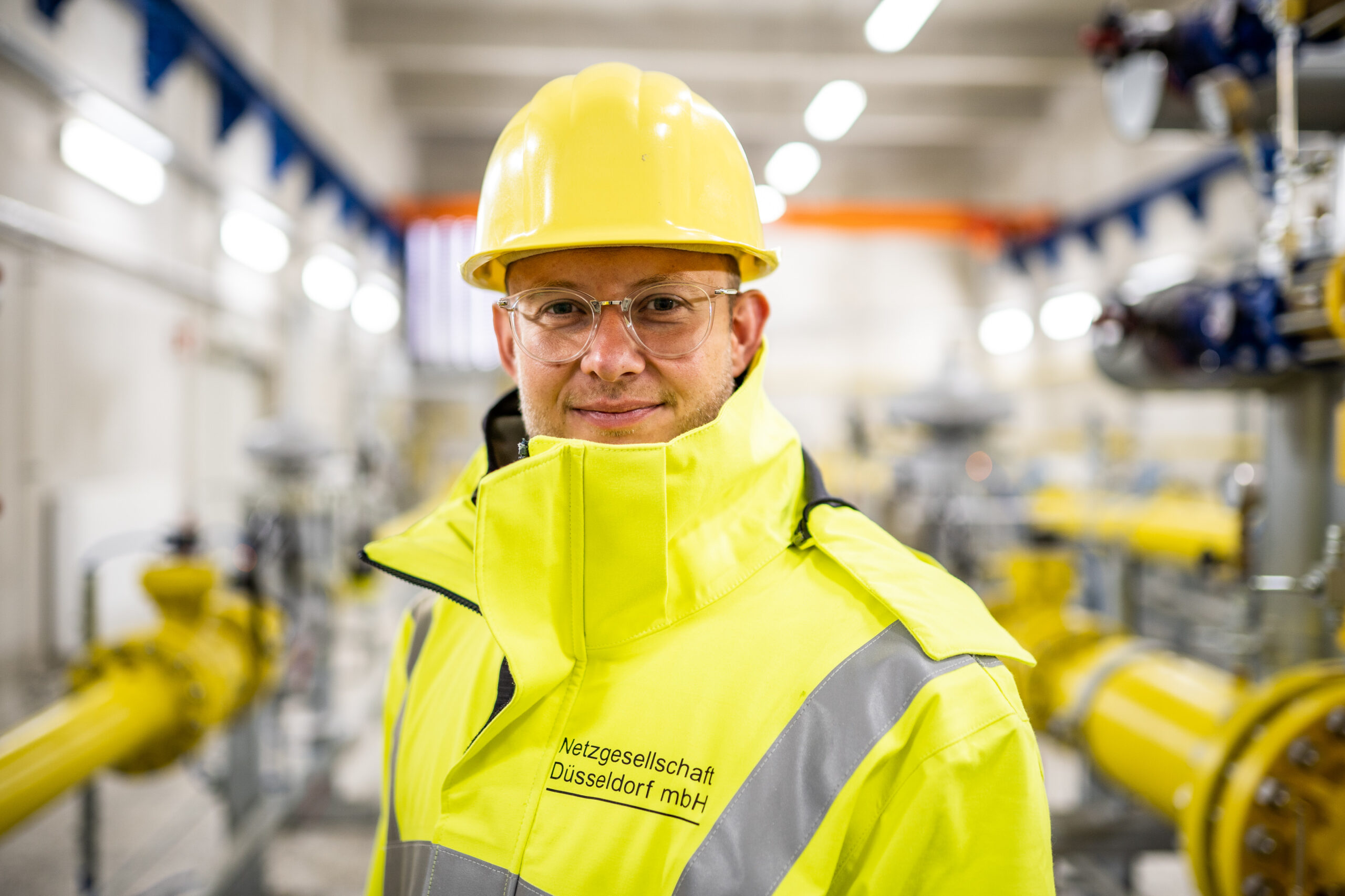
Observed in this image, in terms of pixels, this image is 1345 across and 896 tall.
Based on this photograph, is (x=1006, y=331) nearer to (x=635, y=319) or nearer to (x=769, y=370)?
(x=769, y=370)

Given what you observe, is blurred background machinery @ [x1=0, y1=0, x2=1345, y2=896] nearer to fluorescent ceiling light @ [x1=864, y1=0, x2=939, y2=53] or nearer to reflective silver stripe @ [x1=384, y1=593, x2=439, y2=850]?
fluorescent ceiling light @ [x1=864, y1=0, x2=939, y2=53]

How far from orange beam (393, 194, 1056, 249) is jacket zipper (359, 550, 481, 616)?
9560mm

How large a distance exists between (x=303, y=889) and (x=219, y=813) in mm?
749

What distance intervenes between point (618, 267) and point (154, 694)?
196 cm

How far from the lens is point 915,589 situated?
2.59 feet

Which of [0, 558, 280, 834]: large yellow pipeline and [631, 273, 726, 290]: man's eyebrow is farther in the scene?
[0, 558, 280, 834]: large yellow pipeline

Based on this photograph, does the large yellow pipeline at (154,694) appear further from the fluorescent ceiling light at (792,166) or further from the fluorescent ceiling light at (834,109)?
the fluorescent ceiling light at (792,166)

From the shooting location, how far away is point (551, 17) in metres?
7.30

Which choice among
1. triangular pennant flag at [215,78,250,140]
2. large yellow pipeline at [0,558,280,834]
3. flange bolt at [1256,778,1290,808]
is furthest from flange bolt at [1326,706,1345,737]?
triangular pennant flag at [215,78,250,140]

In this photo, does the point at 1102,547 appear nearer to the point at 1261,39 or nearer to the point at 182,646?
the point at 1261,39

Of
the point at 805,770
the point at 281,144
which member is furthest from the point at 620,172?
the point at 281,144

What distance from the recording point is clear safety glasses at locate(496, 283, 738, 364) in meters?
0.90

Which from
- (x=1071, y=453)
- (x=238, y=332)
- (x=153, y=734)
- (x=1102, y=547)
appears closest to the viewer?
(x=153, y=734)

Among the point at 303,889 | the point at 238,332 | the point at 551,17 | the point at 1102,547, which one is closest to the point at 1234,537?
the point at 1102,547
